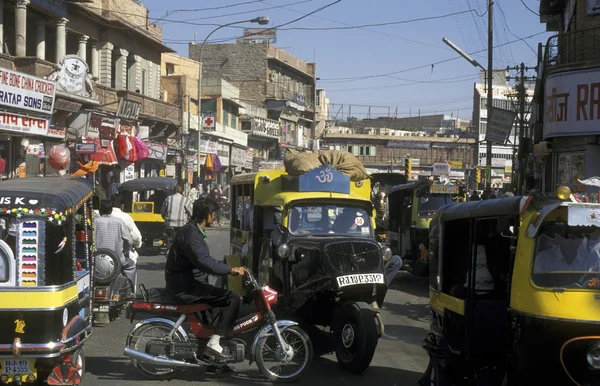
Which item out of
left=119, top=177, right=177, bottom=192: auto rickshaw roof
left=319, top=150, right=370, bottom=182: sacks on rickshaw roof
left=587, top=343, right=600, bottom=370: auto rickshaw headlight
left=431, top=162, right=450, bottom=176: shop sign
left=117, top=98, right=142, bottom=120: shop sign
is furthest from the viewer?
left=431, top=162, right=450, bottom=176: shop sign

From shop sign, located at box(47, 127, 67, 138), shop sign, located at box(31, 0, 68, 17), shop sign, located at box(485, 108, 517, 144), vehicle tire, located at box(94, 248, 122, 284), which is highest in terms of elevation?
shop sign, located at box(31, 0, 68, 17)

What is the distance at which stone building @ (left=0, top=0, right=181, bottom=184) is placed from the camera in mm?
26359

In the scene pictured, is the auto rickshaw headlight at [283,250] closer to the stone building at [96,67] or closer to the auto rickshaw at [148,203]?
the auto rickshaw at [148,203]

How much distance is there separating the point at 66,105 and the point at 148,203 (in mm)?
7483

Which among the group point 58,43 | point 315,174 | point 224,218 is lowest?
point 224,218

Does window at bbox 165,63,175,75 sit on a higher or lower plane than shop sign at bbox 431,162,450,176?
higher

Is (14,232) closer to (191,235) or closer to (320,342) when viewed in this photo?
(191,235)

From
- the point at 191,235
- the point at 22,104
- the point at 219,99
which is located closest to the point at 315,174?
the point at 191,235

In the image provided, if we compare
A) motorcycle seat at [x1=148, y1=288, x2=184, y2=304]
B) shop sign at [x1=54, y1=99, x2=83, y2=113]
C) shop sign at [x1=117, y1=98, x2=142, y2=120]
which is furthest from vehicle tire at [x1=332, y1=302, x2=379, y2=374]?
shop sign at [x1=117, y1=98, x2=142, y2=120]

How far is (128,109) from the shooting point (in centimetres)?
3509

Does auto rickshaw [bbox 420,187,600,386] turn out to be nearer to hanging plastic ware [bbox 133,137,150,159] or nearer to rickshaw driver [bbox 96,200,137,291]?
rickshaw driver [bbox 96,200,137,291]

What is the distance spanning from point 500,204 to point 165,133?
37.4 meters

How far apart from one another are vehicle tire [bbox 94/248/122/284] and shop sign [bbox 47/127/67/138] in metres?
17.5

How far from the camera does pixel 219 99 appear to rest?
177ft
